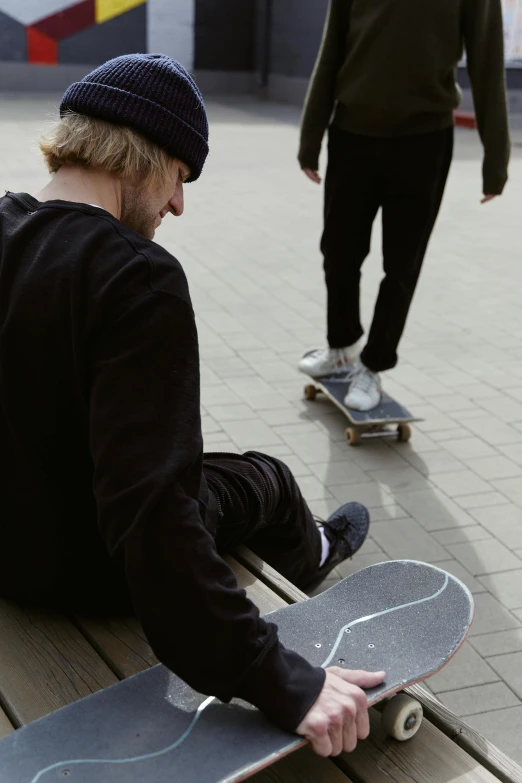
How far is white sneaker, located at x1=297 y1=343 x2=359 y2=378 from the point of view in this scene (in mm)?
4594

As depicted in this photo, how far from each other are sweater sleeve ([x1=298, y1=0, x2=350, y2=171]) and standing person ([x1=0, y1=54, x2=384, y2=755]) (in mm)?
2510

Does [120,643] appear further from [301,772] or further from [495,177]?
[495,177]

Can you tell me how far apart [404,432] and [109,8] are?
15718 mm

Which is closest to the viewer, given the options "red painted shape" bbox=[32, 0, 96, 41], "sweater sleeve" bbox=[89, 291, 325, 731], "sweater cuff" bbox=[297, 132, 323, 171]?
"sweater sleeve" bbox=[89, 291, 325, 731]

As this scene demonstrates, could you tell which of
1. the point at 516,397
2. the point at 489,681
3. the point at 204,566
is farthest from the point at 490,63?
the point at 204,566

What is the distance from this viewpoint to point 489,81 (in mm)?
3982

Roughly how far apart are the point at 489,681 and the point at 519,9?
1676 cm

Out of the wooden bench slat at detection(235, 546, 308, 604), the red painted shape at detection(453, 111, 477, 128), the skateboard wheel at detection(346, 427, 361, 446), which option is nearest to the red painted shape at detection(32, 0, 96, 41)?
the red painted shape at detection(453, 111, 477, 128)

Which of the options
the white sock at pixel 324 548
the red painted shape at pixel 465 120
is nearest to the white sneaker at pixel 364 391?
the white sock at pixel 324 548

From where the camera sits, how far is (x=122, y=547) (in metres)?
1.52

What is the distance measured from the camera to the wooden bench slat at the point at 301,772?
168cm

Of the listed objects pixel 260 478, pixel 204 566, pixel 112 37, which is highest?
pixel 204 566

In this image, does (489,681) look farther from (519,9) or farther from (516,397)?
(519,9)

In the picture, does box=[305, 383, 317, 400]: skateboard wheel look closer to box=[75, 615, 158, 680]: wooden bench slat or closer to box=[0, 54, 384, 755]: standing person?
box=[75, 615, 158, 680]: wooden bench slat
